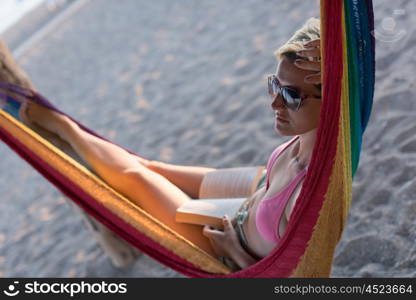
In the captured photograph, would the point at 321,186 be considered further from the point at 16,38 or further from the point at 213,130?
the point at 16,38

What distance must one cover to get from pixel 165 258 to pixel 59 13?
593 centimetres

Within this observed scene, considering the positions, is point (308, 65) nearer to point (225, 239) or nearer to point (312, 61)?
point (312, 61)

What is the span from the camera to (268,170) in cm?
158

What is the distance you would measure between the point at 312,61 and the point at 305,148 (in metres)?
0.20

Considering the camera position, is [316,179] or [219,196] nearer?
[316,179]

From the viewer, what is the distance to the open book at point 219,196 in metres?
1.67

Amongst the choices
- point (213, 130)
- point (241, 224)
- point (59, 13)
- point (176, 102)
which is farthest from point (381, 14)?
point (59, 13)

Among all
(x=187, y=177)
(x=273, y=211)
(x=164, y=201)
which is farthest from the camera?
(x=187, y=177)

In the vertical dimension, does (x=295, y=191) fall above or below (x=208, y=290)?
above

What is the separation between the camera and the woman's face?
1347 mm

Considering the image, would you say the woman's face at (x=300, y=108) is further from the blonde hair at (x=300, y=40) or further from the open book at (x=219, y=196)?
the open book at (x=219, y=196)

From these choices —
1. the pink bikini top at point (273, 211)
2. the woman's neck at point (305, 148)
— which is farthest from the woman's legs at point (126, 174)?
the woman's neck at point (305, 148)

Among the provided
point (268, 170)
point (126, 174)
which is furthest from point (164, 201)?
point (268, 170)

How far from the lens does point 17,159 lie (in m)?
4.17
